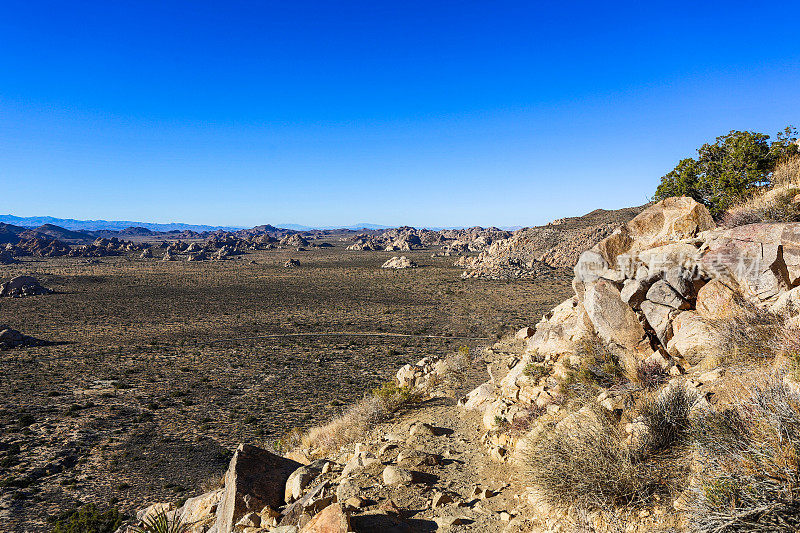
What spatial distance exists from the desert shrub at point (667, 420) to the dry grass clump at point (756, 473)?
0.93 metres

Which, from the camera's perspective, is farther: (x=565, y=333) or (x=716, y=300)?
(x=565, y=333)

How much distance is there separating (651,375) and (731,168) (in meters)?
11.6

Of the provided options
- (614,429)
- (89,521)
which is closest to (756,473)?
(614,429)

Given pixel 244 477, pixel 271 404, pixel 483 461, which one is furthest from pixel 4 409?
pixel 483 461

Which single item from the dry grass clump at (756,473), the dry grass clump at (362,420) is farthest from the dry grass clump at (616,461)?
the dry grass clump at (362,420)

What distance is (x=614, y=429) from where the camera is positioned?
668 centimetres

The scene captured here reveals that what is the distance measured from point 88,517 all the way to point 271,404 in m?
10.3

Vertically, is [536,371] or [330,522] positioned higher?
[536,371]

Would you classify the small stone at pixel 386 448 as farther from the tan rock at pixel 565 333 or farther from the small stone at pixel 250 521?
the tan rock at pixel 565 333

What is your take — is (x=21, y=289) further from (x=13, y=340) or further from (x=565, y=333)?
(x=565, y=333)

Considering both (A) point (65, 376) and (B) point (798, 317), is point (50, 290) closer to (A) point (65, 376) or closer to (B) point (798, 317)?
(A) point (65, 376)

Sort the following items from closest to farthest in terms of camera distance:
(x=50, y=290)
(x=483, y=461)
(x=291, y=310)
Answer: (x=483, y=461), (x=291, y=310), (x=50, y=290)

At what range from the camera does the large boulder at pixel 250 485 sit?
767cm

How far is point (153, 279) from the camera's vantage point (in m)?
80.4
